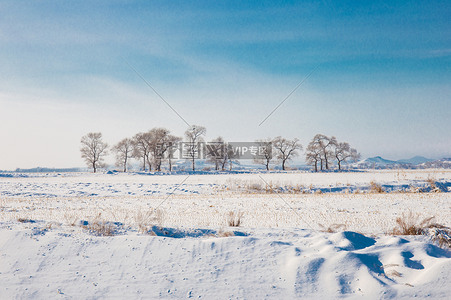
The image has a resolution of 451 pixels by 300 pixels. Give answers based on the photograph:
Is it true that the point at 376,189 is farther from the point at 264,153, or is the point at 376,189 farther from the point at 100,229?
the point at 264,153

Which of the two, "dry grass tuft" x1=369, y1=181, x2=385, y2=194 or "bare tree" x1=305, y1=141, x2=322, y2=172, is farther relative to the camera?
"bare tree" x1=305, y1=141, x2=322, y2=172

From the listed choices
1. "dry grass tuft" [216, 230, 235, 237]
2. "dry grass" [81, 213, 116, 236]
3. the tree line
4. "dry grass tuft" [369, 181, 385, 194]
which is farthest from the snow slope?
the tree line

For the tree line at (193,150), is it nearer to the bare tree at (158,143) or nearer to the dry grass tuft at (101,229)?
the bare tree at (158,143)

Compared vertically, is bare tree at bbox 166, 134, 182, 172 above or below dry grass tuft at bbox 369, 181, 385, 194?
above

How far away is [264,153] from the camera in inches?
2623

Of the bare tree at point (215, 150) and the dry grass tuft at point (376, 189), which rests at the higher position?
the bare tree at point (215, 150)

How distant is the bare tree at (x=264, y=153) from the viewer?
66.1m

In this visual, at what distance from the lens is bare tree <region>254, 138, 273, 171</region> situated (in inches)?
2603

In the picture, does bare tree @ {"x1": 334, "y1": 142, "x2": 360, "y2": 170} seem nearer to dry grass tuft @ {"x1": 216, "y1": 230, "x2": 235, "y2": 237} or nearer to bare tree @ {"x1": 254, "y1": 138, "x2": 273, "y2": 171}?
bare tree @ {"x1": 254, "y1": 138, "x2": 273, "y2": 171}

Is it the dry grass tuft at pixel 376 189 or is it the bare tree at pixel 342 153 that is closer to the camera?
the dry grass tuft at pixel 376 189

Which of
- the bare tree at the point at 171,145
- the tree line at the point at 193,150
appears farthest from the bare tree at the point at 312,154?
the bare tree at the point at 171,145

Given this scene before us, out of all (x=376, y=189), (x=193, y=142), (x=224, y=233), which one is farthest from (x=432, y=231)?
(x=193, y=142)

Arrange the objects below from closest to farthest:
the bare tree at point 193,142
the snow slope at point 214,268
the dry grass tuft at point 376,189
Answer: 1. the snow slope at point 214,268
2. the dry grass tuft at point 376,189
3. the bare tree at point 193,142

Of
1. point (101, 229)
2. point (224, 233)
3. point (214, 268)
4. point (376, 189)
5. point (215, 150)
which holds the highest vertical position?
point (215, 150)
